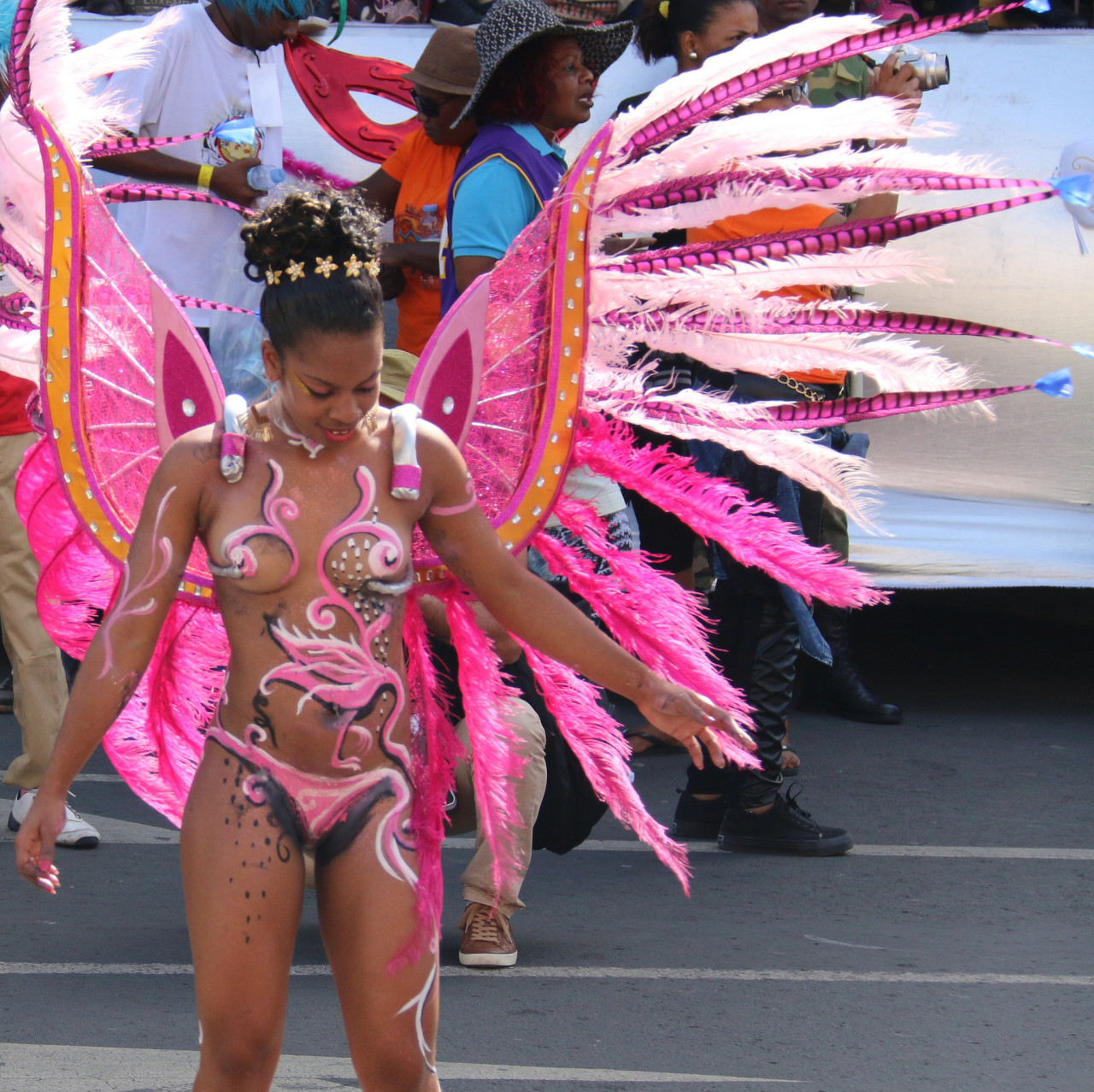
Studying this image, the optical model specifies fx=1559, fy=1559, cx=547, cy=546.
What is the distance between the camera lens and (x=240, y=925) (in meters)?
2.12

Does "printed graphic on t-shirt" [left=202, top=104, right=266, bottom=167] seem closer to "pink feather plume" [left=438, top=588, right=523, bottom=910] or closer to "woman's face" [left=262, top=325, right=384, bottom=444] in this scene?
"pink feather plume" [left=438, top=588, right=523, bottom=910]

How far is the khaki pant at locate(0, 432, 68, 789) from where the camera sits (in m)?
4.25

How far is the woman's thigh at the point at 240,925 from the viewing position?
211 centimetres

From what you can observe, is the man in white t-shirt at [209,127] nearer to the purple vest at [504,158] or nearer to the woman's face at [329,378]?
the purple vest at [504,158]

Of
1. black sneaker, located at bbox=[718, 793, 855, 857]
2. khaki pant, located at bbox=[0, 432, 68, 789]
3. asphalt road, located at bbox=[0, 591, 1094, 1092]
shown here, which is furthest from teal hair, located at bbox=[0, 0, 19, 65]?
black sneaker, located at bbox=[718, 793, 855, 857]

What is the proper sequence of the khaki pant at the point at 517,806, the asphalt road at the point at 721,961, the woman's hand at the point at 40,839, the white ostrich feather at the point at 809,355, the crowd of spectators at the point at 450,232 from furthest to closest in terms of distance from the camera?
the crowd of spectators at the point at 450,232, the khaki pant at the point at 517,806, the asphalt road at the point at 721,961, the white ostrich feather at the point at 809,355, the woman's hand at the point at 40,839

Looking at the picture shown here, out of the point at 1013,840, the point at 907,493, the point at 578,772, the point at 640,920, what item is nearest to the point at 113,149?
the point at 578,772

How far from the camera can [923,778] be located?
498 centimetres

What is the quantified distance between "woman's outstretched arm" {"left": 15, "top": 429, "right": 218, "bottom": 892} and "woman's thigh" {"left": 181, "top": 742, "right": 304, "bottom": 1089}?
19 cm

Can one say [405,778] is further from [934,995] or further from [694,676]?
[934,995]

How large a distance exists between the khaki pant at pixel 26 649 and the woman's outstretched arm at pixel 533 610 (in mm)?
2270

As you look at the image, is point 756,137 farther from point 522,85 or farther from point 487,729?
point 522,85

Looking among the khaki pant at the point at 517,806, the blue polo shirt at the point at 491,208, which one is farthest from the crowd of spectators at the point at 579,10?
the khaki pant at the point at 517,806

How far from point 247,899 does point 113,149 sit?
1.38m
